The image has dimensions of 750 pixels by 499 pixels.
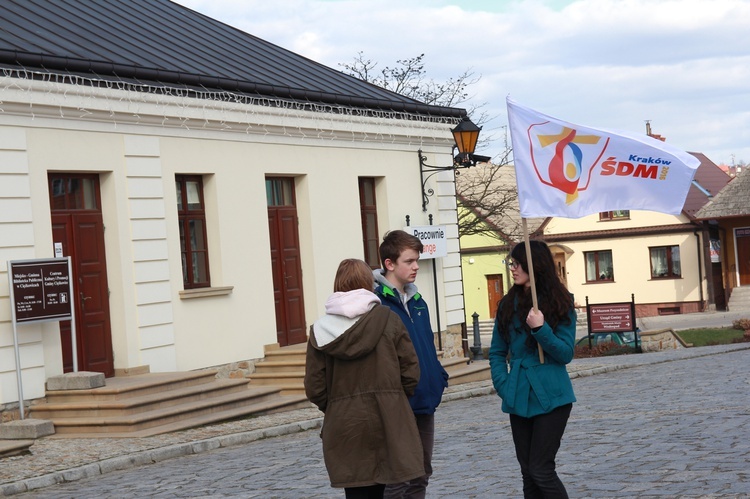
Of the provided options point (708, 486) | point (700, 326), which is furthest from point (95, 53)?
point (700, 326)

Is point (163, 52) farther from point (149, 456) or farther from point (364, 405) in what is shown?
point (364, 405)

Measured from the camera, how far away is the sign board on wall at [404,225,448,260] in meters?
22.3

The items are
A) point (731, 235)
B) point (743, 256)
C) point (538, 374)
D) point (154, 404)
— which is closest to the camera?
point (538, 374)

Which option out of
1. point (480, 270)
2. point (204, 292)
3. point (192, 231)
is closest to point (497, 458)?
point (204, 292)

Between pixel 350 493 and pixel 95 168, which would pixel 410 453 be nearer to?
pixel 350 493

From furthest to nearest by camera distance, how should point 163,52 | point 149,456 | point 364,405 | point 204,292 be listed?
1. point 163,52
2. point 204,292
3. point 149,456
4. point 364,405

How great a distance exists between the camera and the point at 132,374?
16.4 meters

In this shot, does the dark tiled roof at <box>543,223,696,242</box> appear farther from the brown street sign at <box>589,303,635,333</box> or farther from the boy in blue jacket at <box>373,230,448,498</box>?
the boy in blue jacket at <box>373,230,448,498</box>

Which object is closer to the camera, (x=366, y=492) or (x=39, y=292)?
(x=366, y=492)

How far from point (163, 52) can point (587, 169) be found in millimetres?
12517

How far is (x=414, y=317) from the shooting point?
680 centimetres

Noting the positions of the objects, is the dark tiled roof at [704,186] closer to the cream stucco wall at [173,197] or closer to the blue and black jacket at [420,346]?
the cream stucco wall at [173,197]

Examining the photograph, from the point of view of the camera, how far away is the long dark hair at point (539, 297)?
6344mm

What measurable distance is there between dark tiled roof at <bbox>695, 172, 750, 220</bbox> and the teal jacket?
42.9 meters
